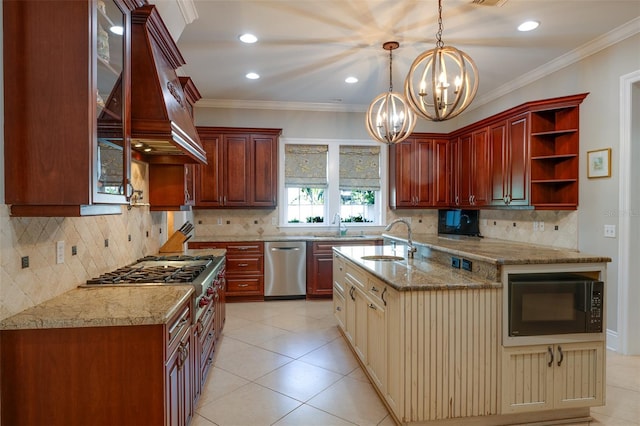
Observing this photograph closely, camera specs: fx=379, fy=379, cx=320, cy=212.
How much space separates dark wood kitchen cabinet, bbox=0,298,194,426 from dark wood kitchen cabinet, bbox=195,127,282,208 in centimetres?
Result: 404

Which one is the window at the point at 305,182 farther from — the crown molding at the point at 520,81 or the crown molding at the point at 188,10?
the crown molding at the point at 188,10

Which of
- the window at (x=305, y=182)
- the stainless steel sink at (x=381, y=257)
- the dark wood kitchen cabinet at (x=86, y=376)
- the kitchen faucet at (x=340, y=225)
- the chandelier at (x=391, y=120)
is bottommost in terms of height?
the dark wood kitchen cabinet at (x=86, y=376)

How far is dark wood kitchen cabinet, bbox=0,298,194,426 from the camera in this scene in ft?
5.38

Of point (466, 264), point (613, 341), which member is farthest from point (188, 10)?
point (613, 341)

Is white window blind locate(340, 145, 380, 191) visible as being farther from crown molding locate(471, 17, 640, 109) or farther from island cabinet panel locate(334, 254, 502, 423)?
island cabinet panel locate(334, 254, 502, 423)

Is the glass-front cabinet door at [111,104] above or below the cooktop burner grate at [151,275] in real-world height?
above

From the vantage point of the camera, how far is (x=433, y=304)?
2299 mm

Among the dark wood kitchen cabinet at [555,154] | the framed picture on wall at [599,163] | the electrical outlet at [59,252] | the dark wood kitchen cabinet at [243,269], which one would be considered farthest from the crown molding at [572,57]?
the electrical outlet at [59,252]

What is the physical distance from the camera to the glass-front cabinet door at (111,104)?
1762mm

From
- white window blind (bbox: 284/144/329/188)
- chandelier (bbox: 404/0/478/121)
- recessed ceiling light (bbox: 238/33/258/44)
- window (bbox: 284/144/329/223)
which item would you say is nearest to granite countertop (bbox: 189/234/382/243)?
window (bbox: 284/144/329/223)

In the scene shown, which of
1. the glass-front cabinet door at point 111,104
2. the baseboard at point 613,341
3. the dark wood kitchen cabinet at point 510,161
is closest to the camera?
the glass-front cabinet door at point 111,104

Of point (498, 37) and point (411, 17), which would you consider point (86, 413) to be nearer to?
point (411, 17)

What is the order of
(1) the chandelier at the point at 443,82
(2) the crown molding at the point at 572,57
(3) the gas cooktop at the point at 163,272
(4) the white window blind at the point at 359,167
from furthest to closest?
1. (4) the white window blind at the point at 359,167
2. (2) the crown molding at the point at 572,57
3. (1) the chandelier at the point at 443,82
4. (3) the gas cooktop at the point at 163,272

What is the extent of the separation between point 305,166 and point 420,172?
1870mm
